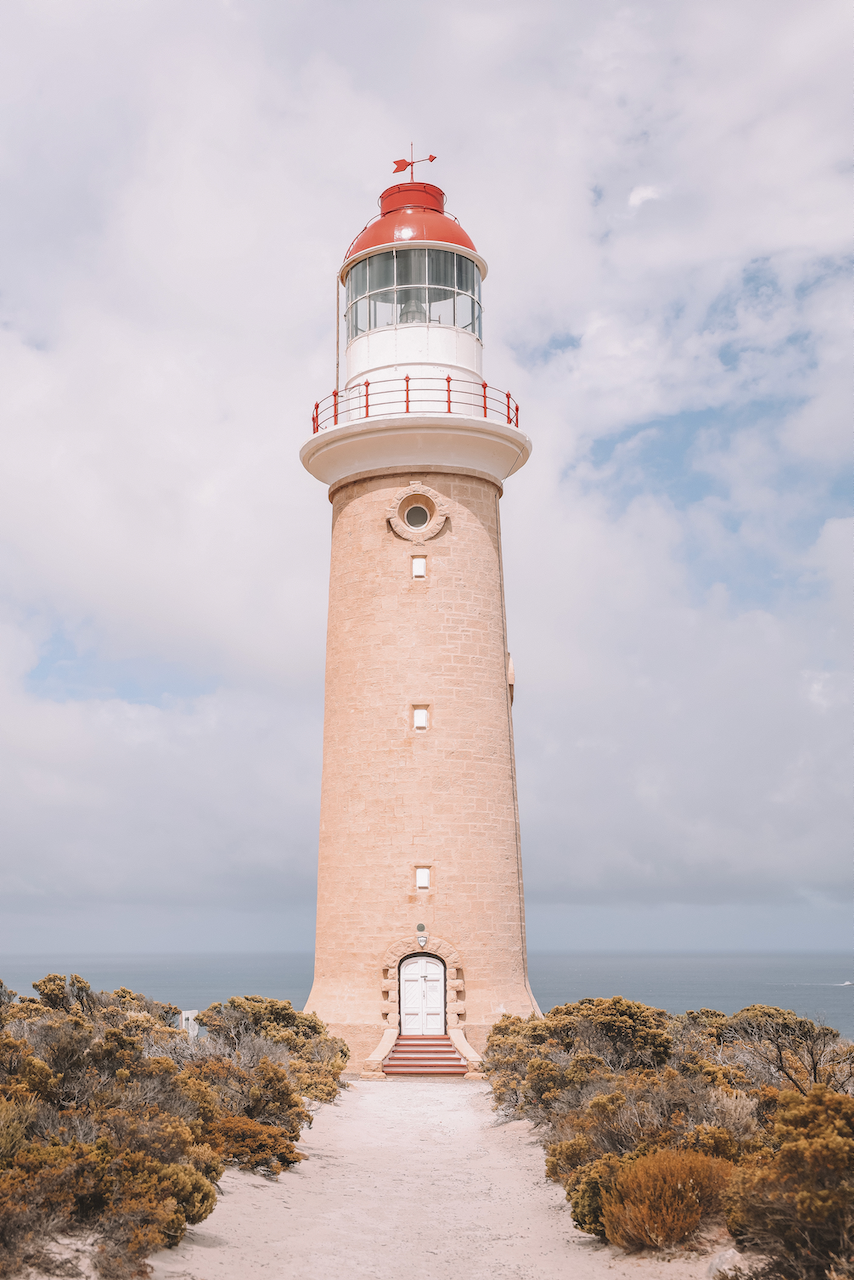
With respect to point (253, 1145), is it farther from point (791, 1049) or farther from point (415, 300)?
point (415, 300)

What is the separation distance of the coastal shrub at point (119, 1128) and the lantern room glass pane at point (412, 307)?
14567 millimetres

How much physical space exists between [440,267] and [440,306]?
79 centimetres

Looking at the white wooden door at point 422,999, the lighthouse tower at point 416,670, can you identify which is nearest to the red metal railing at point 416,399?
the lighthouse tower at point 416,670

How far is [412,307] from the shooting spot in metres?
22.6

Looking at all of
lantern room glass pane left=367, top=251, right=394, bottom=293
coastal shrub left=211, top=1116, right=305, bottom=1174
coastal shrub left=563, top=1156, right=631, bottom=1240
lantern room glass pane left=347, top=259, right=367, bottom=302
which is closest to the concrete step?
coastal shrub left=211, top=1116, right=305, bottom=1174

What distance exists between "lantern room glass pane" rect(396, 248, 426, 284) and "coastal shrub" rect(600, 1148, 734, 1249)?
18196 mm

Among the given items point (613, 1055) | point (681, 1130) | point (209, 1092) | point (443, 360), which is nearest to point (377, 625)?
point (443, 360)

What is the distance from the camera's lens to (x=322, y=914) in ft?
70.2

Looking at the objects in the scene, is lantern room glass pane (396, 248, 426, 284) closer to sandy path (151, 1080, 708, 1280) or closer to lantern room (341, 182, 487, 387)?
lantern room (341, 182, 487, 387)

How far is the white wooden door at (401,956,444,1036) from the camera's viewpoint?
2012 cm

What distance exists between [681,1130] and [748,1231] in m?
2.58

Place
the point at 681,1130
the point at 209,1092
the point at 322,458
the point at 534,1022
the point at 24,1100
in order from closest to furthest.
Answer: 1. the point at 24,1100
2. the point at 681,1130
3. the point at 209,1092
4. the point at 534,1022
5. the point at 322,458

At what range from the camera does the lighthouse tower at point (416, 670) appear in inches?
798

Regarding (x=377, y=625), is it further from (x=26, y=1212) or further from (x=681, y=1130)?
(x=26, y=1212)
